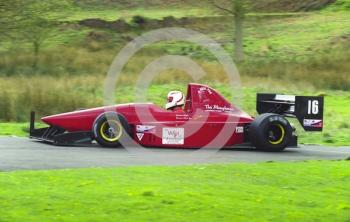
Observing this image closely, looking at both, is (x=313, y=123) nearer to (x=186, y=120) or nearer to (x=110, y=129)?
(x=186, y=120)

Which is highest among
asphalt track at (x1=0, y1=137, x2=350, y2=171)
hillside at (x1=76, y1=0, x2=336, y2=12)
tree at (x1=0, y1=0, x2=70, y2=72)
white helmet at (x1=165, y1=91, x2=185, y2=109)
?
hillside at (x1=76, y1=0, x2=336, y2=12)

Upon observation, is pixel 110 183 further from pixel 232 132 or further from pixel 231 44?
pixel 231 44

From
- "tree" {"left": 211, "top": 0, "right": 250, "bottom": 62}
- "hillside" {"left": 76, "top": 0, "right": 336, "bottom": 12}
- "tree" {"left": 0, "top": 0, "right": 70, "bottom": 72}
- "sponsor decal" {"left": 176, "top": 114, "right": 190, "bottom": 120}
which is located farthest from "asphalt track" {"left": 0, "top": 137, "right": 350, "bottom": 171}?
"hillside" {"left": 76, "top": 0, "right": 336, "bottom": 12}

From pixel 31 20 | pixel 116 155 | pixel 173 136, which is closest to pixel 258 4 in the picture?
pixel 31 20

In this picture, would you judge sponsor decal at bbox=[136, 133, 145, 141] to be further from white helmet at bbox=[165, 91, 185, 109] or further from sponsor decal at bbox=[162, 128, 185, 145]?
white helmet at bbox=[165, 91, 185, 109]

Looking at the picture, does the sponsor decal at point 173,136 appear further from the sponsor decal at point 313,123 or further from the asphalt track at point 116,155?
the sponsor decal at point 313,123

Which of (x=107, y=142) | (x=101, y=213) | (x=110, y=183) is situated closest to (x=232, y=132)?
(x=107, y=142)

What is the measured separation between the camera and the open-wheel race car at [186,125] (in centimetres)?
1697

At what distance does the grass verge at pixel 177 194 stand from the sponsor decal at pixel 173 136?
4.78 meters

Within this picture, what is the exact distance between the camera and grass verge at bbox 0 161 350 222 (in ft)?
27.7

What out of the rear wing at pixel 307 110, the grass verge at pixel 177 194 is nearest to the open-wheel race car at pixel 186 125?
the rear wing at pixel 307 110

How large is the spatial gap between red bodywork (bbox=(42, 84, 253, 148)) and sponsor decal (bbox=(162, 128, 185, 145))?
2 cm

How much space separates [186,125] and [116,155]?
2.75 metres

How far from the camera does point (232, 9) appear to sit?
55.0 metres
